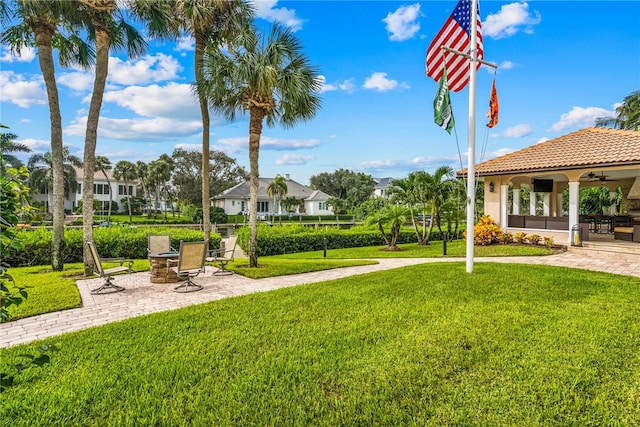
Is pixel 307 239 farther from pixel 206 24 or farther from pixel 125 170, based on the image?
pixel 125 170

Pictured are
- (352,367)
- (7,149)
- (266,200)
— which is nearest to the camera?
(352,367)

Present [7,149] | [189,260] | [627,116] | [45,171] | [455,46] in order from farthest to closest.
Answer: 1. [45,171]
2. [627,116]
3. [7,149]
4. [189,260]
5. [455,46]

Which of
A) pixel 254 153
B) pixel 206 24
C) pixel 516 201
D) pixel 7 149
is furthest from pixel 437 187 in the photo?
pixel 7 149

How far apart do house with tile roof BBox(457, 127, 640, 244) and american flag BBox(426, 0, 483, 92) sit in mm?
7533

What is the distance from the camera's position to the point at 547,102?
44.4ft

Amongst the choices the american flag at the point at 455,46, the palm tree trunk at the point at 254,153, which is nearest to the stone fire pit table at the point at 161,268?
the palm tree trunk at the point at 254,153

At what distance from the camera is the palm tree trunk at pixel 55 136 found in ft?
32.4

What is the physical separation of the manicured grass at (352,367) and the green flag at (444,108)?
335 centimetres

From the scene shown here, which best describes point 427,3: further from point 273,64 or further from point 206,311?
point 206,311

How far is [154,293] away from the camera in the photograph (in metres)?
7.30

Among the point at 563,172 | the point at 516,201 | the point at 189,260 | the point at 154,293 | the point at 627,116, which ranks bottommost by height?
the point at 154,293

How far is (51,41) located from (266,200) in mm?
42096

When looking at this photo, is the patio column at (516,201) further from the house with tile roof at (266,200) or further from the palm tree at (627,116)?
the house with tile roof at (266,200)

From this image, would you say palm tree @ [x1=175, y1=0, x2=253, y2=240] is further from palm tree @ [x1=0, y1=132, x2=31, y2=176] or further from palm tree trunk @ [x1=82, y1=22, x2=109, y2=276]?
palm tree @ [x1=0, y1=132, x2=31, y2=176]
